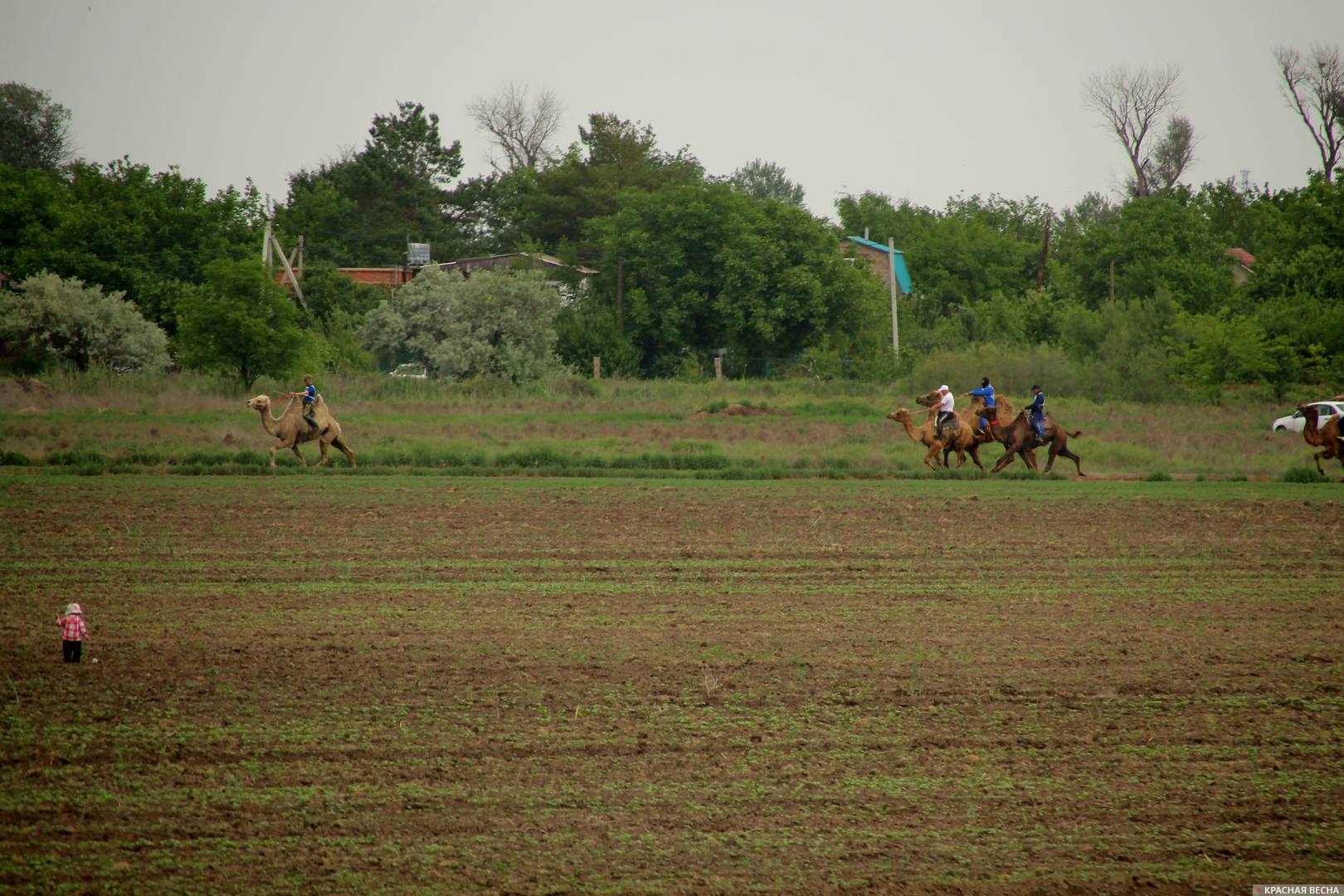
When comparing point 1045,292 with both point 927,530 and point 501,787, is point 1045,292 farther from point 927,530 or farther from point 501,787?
point 501,787

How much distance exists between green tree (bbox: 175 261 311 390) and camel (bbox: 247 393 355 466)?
41.9 ft

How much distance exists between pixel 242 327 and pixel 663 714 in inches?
1323

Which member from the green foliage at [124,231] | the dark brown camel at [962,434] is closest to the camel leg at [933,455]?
the dark brown camel at [962,434]

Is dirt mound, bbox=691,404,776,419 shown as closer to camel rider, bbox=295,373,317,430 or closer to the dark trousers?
the dark trousers

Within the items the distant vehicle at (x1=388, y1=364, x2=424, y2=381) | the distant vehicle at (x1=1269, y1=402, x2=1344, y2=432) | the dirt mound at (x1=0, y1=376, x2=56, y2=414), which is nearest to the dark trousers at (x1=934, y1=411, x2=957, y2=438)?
the distant vehicle at (x1=1269, y1=402, x2=1344, y2=432)

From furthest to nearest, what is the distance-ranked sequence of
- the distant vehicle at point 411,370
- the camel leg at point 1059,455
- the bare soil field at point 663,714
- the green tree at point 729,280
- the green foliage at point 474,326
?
the green tree at point 729,280
the distant vehicle at point 411,370
the green foliage at point 474,326
the camel leg at point 1059,455
the bare soil field at point 663,714

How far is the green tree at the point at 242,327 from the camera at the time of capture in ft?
131

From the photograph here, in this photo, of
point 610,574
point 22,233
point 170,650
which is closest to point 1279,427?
point 610,574

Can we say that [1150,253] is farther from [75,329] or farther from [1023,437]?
[75,329]

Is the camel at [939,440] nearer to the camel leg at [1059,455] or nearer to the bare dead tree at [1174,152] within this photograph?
the camel leg at [1059,455]

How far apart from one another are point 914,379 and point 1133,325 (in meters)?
10.9

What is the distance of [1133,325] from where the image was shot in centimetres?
5478

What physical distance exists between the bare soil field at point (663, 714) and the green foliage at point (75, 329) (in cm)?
3044

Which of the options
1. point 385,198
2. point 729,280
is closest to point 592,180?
point 385,198
